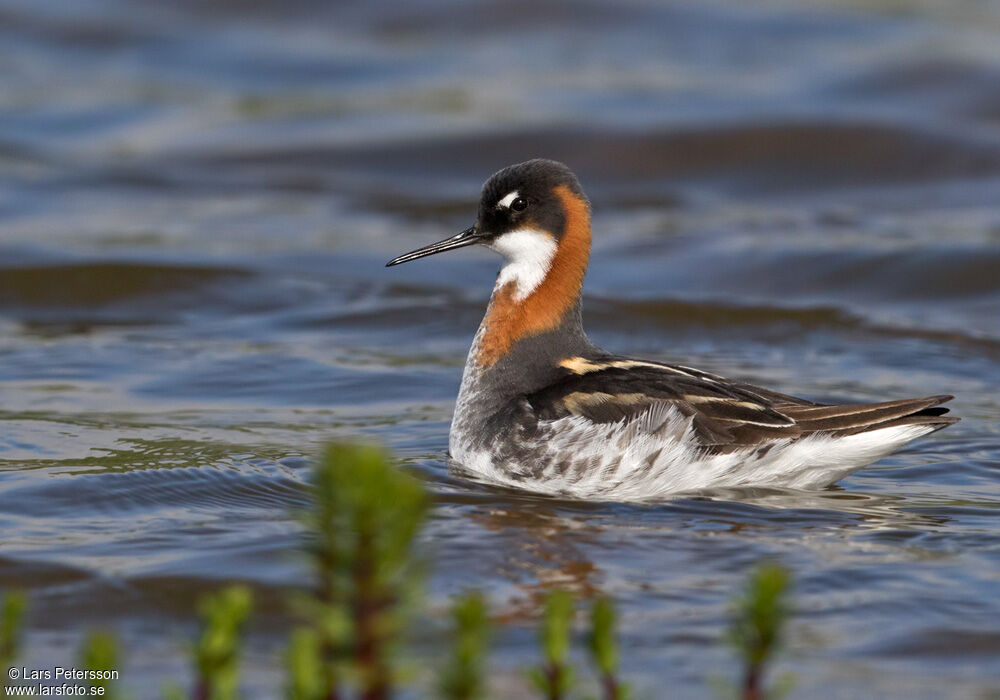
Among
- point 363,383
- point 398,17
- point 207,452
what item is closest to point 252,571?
point 207,452

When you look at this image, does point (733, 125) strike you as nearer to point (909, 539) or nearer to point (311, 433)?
point (311, 433)

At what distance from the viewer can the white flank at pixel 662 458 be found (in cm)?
645

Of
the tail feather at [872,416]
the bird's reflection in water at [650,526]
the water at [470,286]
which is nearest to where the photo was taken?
the water at [470,286]

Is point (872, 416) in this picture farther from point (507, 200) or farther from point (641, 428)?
point (507, 200)

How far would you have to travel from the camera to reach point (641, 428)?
6.47 meters

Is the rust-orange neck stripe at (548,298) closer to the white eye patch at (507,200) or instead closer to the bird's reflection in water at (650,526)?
the white eye patch at (507,200)

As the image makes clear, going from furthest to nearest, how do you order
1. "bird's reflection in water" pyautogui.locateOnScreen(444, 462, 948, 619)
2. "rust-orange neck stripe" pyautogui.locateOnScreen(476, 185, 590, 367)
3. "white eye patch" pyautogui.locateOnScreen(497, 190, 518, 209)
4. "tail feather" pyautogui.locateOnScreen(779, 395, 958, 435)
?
"white eye patch" pyautogui.locateOnScreen(497, 190, 518, 209) < "rust-orange neck stripe" pyautogui.locateOnScreen(476, 185, 590, 367) < "tail feather" pyautogui.locateOnScreen(779, 395, 958, 435) < "bird's reflection in water" pyautogui.locateOnScreen(444, 462, 948, 619)

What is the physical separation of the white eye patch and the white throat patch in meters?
0.14

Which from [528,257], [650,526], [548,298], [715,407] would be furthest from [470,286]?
[650,526]

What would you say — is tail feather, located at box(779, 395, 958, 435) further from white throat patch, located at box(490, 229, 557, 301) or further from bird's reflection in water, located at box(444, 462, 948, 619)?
white throat patch, located at box(490, 229, 557, 301)

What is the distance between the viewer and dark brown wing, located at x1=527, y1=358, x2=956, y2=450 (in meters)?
6.41

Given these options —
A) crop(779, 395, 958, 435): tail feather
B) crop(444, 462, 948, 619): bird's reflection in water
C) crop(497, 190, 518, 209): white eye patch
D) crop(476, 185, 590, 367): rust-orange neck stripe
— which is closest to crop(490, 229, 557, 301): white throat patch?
crop(476, 185, 590, 367): rust-orange neck stripe

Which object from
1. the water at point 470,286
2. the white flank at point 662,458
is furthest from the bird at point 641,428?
the water at point 470,286

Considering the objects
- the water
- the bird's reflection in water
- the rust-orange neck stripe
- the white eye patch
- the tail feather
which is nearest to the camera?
the water
